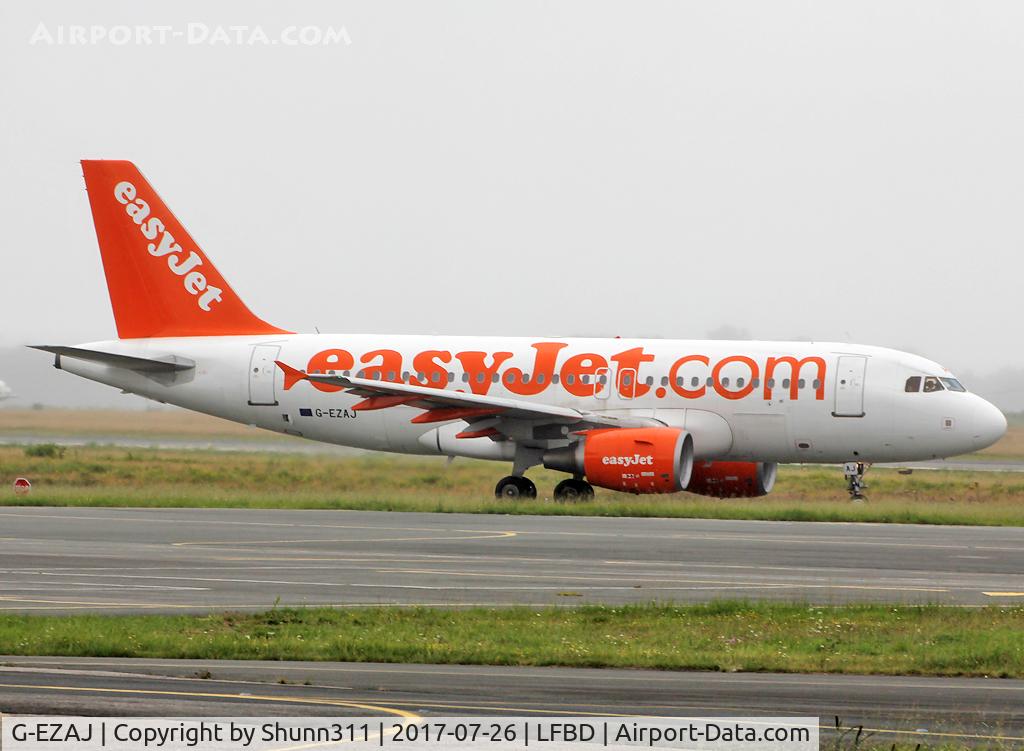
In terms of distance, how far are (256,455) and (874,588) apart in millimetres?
37651

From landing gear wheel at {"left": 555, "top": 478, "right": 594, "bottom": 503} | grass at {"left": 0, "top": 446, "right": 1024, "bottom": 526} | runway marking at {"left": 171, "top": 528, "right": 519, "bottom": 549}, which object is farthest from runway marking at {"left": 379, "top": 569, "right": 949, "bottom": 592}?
landing gear wheel at {"left": 555, "top": 478, "right": 594, "bottom": 503}

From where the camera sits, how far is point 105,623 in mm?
16953

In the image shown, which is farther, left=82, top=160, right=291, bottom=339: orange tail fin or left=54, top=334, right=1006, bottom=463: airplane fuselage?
left=82, top=160, right=291, bottom=339: orange tail fin

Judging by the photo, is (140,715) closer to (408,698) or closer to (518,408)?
(408,698)

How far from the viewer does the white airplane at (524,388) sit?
116 feet

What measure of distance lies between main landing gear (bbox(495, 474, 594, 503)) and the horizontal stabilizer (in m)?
8.92

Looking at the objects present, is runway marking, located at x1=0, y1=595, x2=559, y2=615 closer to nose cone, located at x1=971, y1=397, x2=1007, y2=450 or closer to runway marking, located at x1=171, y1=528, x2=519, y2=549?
runway marking, located at x1=171, y1=528, x2=519, y2=549

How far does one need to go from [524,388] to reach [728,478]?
5410mm

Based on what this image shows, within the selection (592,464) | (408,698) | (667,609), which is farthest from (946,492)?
(408,698)

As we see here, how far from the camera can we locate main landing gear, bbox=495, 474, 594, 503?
36125 mm

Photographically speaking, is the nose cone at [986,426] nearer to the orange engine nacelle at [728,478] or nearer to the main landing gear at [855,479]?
the orange engine nacelle at [728,478]

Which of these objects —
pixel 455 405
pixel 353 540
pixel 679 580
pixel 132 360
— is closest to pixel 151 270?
pixel 132 360

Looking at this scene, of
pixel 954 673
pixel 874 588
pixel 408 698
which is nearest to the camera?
pixel 408 698

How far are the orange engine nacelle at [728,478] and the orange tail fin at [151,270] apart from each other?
1126cm
